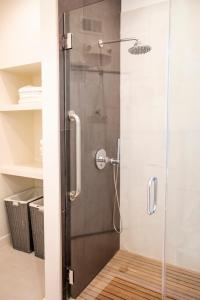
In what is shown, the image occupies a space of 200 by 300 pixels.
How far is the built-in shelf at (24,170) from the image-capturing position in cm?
222

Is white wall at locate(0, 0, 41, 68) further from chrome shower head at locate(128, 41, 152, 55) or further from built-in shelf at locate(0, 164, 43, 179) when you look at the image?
built-in shelf at locate(0, 164, 43, 179)

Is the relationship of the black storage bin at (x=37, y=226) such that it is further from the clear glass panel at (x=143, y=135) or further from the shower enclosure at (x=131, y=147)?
the clear glass panel at (x=143, y=135)

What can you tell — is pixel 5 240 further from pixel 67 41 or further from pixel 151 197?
pixel 67 41

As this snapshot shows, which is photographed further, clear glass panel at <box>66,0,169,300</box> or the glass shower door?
clear glass panel at <box>66,0,169,300</box>

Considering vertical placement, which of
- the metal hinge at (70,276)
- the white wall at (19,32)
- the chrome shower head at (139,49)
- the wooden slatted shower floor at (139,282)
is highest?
the white wall at (19,32)

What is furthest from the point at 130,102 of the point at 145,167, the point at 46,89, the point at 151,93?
the point at 46,89

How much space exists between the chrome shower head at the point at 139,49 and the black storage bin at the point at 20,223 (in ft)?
5.54

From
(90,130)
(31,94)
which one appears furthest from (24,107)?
(90,130)

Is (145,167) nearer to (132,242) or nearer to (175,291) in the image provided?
(132,242)

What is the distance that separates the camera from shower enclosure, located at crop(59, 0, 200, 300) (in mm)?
1661

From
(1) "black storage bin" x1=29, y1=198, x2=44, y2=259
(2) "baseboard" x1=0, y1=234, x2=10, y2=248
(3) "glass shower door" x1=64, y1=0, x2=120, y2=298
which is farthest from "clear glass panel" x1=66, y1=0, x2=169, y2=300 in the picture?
(2) "baseboard" x1=0, y1=234, x2=10, y2=248

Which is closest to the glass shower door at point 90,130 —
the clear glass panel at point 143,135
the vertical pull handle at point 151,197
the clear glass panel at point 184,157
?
the clear glass panel at point 143,135

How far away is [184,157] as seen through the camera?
1.95 metres

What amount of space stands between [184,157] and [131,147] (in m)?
0.47
